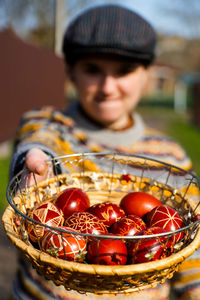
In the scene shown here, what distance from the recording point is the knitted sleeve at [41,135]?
125 cm

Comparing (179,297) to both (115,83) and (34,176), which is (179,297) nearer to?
(34,176)

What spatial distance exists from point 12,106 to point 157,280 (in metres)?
4.61

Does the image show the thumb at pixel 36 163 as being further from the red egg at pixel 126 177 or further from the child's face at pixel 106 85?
the child's face at pixel 106 85

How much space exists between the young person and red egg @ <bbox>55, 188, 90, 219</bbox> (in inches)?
8.8

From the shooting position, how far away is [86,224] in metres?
0.95

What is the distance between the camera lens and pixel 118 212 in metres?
1.08

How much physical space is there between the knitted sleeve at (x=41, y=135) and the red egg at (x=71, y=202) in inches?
8.2

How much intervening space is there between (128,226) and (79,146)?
2.55 feet

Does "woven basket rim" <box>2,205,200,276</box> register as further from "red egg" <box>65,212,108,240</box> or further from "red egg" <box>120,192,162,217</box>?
"red egg" <box>120,192,162,217</box>

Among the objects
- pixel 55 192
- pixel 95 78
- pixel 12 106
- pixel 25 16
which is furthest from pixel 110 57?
pixel 25 16

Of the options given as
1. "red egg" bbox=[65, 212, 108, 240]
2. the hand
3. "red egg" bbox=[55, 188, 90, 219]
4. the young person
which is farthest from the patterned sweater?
"red egg" bbox=[65, 212, 108, 240]

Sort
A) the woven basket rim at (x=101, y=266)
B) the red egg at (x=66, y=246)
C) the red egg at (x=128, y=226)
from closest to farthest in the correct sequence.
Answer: the woven basket rim at (x=101, y=266)
the red egg at (x=66, y=246)
the red egg at (x=128, y=226)

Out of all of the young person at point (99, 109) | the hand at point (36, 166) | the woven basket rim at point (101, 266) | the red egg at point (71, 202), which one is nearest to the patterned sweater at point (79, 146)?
the young person at point (99, 109)

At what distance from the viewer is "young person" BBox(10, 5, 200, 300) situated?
1.33 m
